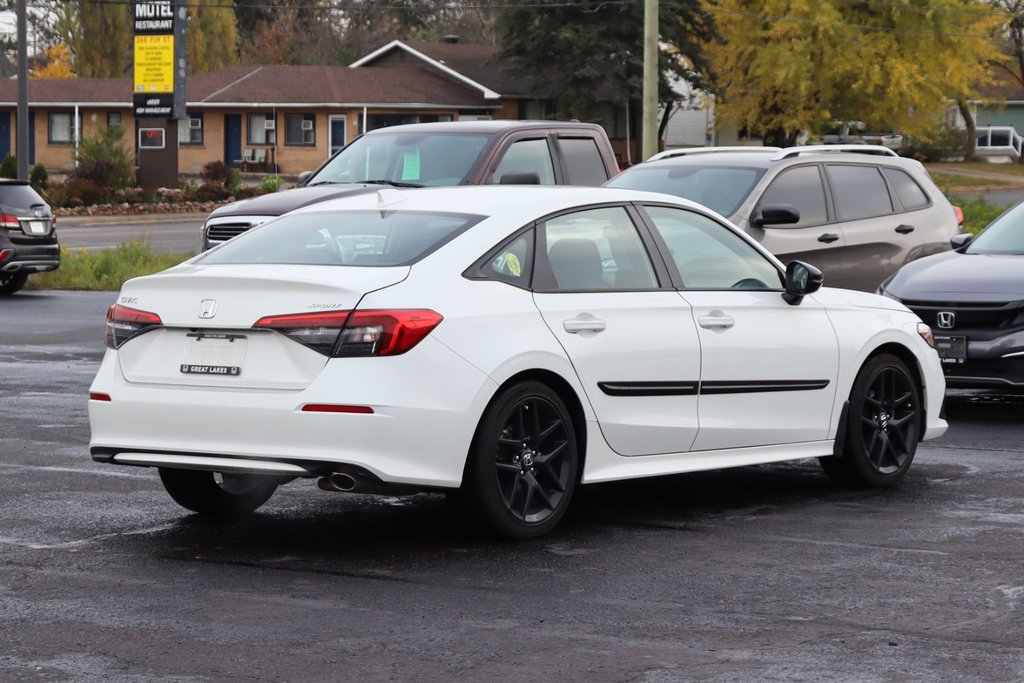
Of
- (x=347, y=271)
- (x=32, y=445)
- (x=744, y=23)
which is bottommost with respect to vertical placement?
(x=32, y=445)

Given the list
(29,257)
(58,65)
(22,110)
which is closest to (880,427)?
(29,257)

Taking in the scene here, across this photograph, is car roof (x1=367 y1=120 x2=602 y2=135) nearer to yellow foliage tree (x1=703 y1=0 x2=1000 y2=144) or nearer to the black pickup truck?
the black pickup truck

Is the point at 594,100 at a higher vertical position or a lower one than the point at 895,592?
higher

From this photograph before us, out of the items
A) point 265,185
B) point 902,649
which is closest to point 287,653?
point 902,649

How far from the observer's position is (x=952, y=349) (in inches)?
476

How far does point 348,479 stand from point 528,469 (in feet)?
2.91

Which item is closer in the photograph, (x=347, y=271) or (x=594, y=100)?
(x=347, y=271)

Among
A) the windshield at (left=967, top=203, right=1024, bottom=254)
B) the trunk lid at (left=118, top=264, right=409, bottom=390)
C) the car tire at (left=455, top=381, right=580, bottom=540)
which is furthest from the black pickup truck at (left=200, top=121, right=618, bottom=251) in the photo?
the trunk lid at (left=118, top=264, right=409, bottom=390)

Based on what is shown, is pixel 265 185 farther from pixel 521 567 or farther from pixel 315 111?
pixel 521 567

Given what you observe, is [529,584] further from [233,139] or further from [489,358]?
[233,139]

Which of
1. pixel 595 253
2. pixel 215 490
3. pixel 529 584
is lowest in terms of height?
pixel 529 584

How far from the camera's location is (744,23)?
→ 58656mm

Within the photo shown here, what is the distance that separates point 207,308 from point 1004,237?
26.4 feet

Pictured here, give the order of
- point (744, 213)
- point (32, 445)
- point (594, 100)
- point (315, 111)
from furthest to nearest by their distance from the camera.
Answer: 1. point (315, 111)
2. point (594, 100)
3. point (744, 213)
4. point (32, 445)
